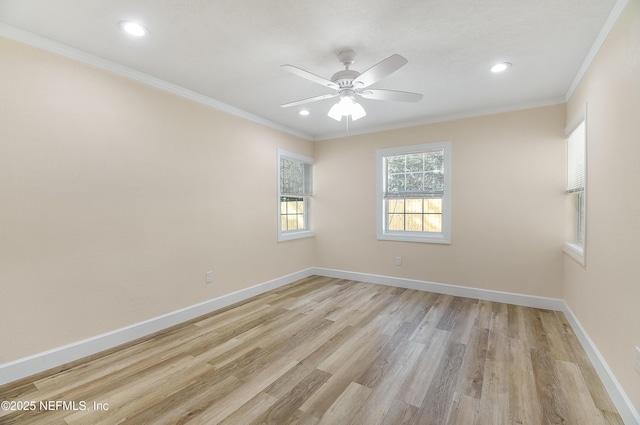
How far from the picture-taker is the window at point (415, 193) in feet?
13.5

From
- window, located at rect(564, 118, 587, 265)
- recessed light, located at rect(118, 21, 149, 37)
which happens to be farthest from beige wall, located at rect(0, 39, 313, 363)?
window, located at rect(564, 118, 587, 265)

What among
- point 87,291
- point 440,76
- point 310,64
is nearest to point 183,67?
point 310,64

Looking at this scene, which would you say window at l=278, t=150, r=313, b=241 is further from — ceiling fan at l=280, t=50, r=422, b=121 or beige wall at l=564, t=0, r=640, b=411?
beige wall at l=564, t=0, r=640, b=411

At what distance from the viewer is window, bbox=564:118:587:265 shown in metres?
2.86

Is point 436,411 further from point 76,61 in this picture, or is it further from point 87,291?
point 76,61

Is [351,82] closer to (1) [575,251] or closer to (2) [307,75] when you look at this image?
(2) [307,75]

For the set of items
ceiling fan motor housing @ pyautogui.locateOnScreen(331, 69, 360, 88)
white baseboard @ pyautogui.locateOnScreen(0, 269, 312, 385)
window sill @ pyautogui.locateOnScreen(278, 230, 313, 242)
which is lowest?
white baseboard @ pyautogui.locateOnScreen(0, 269, 312, 385)

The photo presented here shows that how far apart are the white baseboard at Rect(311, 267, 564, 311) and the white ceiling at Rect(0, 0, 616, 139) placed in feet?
8.18

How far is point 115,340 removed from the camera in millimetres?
2553

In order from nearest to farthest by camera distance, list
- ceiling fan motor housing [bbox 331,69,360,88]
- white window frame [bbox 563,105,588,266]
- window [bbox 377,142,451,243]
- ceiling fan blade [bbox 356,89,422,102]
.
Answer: ceiling fan motor housing [bbox 331,69,360,88] → ceiling fan blade [bbox 356,89,422,102] → white window frame [bbox 563,105,588,266] → window [bbox 377,142,451,243]

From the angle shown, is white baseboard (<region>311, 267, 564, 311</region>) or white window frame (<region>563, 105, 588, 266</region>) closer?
white window frame (<region>563, 105, 588, 266</region>)

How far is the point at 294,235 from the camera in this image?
4816 millimetres

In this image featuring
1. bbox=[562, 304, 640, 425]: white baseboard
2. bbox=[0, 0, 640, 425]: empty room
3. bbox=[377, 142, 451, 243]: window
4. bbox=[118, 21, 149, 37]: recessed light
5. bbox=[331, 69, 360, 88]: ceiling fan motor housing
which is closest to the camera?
bbox=[562, 304, 640, 425]: white baseboard

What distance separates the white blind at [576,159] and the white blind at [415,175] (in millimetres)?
1410
